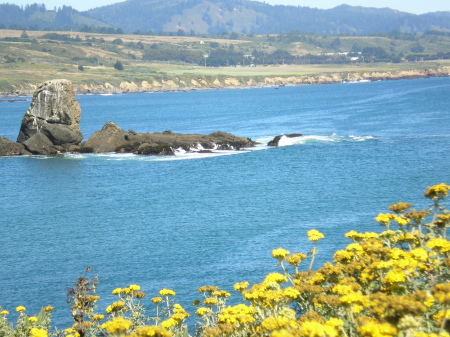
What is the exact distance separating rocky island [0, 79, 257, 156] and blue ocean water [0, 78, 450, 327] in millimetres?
2605

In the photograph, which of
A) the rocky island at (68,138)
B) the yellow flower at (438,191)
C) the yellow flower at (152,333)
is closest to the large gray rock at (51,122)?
the rocky island at (68,138)

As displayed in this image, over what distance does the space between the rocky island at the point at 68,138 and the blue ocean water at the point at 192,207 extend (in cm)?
260

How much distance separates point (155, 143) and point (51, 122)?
10.7m

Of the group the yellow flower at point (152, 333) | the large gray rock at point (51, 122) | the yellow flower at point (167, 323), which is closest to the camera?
the yellow flower at point (152, 333)

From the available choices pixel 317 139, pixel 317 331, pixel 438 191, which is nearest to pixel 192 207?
pixel 438 191

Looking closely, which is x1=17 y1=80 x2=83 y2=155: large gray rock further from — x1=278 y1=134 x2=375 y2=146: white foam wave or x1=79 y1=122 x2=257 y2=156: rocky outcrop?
x1=278 y1=134 x2=375 y2=146: white foam wave

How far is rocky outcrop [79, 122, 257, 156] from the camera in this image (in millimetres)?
55312

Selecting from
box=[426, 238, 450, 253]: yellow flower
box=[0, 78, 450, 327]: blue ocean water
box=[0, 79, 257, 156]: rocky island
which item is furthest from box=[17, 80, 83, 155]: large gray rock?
box=[426, 238, 450, 253]: yellow flower

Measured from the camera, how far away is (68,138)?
191 feet

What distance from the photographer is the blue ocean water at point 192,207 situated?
21.9 m

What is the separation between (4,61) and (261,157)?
169217 mm

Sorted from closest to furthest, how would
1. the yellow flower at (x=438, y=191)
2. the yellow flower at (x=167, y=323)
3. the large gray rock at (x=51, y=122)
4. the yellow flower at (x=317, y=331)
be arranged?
the yellow flower at (x=317, y=331), the yellow flower at (x=167, y=323), the yellow flower at (x=438, y=191), the large gray rock at (x=51, y=122)

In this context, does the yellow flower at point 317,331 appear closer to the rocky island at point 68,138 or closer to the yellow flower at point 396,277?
the yellow flower at point 396,277

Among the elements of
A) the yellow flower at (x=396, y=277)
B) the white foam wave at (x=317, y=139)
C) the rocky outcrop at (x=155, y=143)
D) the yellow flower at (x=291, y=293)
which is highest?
the yellow flower at (x=396, y=277)
